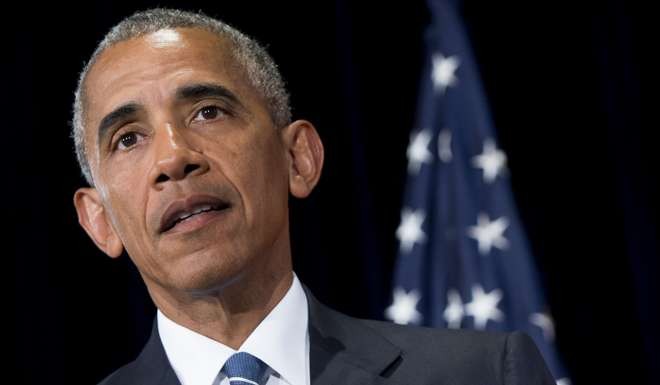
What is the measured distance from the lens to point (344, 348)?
66.6 inches

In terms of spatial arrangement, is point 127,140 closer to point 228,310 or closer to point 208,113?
point 208,113

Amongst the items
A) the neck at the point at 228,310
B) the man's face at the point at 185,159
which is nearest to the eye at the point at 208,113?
the man's face at the point at 185,159

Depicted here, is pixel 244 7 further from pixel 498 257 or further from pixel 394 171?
pixel 498 257

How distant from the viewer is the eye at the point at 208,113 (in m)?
1.66

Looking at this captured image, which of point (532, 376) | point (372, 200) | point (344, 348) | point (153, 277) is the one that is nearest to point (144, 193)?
point (153, 277)

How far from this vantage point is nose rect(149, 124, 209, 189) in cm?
154

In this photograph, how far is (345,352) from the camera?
1.68m

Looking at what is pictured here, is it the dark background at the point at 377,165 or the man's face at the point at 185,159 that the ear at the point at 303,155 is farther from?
the dark background at the point at 377,165

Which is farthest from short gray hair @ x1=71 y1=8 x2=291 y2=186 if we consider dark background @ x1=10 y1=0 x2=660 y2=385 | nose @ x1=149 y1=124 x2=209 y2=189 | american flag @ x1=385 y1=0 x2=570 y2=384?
american flag @ x1=385 y1=0 x2=570 y2=384

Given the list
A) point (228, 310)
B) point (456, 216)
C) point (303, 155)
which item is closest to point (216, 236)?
point (228, 310)

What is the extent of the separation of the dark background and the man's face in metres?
1.20

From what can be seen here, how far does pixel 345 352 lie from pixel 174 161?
1.40ft

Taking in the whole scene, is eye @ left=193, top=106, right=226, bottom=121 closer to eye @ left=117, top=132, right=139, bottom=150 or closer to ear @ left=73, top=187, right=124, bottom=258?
eye @ left=117, top=132, right=139, bottom=150

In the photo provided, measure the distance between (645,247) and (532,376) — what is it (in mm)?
1430
